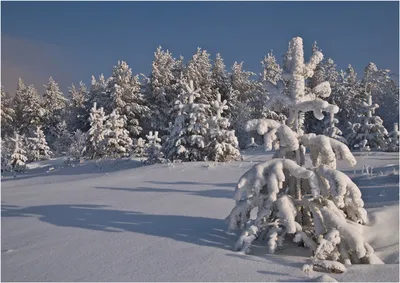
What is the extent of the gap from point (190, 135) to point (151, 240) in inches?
566

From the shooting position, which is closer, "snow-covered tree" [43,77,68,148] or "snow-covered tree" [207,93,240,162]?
"snow-covered tree" [207,93,240,162]

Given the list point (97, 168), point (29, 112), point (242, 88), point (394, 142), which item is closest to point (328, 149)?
point (97, 168)

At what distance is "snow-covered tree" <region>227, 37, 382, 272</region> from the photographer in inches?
168

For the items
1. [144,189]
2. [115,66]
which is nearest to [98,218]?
[144,189]

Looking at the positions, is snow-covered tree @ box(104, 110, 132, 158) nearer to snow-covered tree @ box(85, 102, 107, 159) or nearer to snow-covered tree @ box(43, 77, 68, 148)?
snow-covered tree @ box(85, 102, 107, 159)

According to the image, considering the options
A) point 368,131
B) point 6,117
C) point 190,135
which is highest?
point 6,117

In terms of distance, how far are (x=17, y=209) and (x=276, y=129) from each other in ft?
21.0

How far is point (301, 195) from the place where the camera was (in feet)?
17.1

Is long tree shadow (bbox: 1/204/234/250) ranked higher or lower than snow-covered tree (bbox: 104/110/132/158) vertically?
lower

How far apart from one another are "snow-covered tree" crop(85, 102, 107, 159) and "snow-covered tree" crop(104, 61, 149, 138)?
343 inches

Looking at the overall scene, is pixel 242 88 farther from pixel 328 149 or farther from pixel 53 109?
pixel 328 149

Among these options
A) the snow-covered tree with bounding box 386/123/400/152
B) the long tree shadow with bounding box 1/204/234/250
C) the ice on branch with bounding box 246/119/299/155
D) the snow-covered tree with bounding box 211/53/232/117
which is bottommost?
the long tree shadow with bounding box 1/204/234/250

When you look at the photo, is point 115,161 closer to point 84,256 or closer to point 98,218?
point 98,218

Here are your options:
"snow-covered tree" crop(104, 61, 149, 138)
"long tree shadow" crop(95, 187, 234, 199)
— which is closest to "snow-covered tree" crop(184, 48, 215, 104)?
"snow-covered tree" crop(104, 61, 149, 138)
